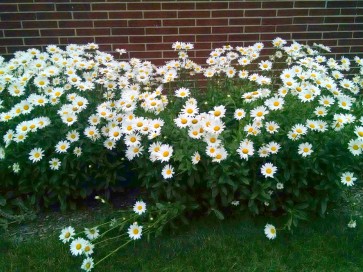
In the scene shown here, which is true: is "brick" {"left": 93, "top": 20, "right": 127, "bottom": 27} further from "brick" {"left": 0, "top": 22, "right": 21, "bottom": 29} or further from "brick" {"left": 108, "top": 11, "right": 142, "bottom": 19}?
"brick" {"left": 0, "top": 22, "right": 21, "bottom": 29}

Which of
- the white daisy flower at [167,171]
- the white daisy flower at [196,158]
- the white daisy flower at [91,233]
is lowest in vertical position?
the white daisy flower at [91,233]

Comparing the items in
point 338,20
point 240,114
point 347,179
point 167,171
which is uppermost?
point 338,20

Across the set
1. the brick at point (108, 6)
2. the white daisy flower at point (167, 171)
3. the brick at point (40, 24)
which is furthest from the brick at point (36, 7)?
the white daisy flower at point (167, 171)

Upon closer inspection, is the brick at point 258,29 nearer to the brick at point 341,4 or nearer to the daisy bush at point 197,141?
the brick at point 341,4

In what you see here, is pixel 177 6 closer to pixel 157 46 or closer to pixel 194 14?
pixel 194 14

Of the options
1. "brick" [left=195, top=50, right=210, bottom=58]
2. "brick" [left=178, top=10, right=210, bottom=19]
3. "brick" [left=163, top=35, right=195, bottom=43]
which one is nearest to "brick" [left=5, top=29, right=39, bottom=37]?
"brick" [left=163, top=35, right=195, bottom=43]

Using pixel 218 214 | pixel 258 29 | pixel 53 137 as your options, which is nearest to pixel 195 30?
pixel 258 29

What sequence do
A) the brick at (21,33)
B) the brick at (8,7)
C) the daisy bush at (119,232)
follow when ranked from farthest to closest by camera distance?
the brick at (21,33)
the brick at (8,7)
the daisy bush at (119,232)

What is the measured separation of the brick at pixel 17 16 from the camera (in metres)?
4.36

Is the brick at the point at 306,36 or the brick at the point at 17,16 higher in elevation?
the brick at the point at 17,16

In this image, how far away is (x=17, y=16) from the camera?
172 inches

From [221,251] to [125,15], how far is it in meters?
2.87

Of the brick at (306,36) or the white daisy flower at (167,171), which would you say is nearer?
the white daisy flower at (167,171)

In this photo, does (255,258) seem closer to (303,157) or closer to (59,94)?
(303,157)
